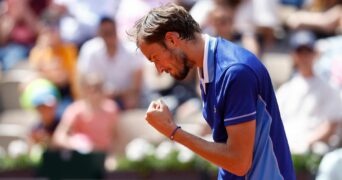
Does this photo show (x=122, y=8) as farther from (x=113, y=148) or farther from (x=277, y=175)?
(x=277, y=175)

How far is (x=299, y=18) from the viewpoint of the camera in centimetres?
1100

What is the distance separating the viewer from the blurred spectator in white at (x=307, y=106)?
359 inches

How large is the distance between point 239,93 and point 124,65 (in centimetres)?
629

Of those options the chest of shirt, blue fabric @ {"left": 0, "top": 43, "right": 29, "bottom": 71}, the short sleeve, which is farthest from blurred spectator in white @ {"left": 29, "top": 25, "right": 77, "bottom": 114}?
the short sleeve

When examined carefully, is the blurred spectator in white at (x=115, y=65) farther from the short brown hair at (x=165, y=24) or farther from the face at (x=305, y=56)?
the short brown hair at (x=165, y=24)

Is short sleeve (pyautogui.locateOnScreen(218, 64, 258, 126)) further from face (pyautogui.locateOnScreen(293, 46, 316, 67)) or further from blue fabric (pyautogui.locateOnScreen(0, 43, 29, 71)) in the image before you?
blue fabric (pyautogui.locateOnScreen(0, 43, 29, 71))

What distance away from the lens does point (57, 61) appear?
11.1 metres

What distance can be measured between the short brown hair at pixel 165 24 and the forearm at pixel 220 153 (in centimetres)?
44

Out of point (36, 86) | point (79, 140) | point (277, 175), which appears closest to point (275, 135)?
point (277, 175)

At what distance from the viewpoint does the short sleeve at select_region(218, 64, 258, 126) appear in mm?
4465

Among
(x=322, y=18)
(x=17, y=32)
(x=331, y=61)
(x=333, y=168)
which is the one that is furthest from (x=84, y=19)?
(x=333, y=168)

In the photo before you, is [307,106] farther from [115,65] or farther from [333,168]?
[333,168]

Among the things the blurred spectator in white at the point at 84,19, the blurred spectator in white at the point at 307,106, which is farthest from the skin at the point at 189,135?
the blurred spectator in white at the point at 84,19

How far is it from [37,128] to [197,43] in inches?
228
